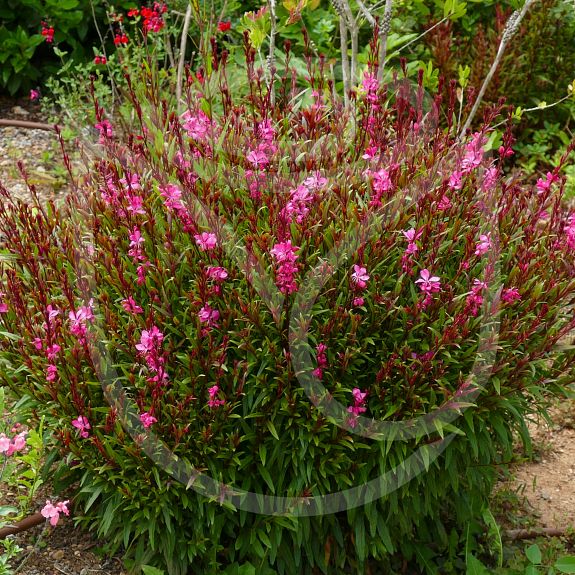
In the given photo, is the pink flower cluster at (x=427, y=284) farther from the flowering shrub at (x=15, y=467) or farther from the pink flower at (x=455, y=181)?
the flowering shrub at (x=15, y=467)

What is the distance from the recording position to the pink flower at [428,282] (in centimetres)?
248

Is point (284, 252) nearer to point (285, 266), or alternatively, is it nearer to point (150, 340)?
point (285, 266)

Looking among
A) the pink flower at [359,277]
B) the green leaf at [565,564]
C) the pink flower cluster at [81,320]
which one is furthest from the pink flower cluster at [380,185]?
the green leaf at [565,564]

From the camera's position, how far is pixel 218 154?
117 inches

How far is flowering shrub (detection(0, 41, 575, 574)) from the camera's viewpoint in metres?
2.51

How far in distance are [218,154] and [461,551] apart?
6.05ft

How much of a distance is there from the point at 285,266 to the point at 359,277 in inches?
9.9

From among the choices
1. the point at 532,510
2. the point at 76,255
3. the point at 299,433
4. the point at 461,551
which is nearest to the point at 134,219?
the point at 76,255

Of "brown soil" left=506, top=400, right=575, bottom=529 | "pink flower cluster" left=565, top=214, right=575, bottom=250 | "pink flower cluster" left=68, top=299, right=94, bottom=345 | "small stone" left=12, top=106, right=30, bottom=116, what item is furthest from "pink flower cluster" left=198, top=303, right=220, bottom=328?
"small stone" left=12, top=106, right=30, bottom=116

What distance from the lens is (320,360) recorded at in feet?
8.17

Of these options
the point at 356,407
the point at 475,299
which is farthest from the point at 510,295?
the point at 356,407

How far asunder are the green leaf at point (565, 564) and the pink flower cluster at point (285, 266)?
1516mm

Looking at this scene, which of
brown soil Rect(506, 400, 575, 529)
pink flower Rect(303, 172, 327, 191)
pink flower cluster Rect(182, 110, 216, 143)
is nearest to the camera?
pink flower Rect(303, 172, 327, 191)

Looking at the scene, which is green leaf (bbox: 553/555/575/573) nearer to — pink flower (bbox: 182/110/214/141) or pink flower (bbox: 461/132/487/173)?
pink flower (bbox: 461/132/487/173)
